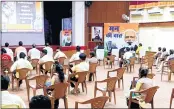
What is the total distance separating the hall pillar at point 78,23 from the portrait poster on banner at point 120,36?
295 cm

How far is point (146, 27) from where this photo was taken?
1566 centimetres

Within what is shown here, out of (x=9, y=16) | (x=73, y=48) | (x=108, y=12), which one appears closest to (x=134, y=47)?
(x=73, y=48)

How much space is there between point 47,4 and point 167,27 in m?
7.53

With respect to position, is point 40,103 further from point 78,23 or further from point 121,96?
point 78,23

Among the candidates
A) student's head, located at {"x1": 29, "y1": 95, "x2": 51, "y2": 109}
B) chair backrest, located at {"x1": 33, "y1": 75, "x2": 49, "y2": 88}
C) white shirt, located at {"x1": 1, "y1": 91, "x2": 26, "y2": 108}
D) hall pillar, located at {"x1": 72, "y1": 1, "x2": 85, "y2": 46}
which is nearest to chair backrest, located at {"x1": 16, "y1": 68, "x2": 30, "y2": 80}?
chair backrest, located at {"x1": 33, "y1": 75, "x2": 49, "y2": 88}

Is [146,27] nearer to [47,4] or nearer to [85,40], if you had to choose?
[85,40]

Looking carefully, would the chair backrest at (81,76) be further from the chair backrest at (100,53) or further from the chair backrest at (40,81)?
the chair backrest at (100,53)

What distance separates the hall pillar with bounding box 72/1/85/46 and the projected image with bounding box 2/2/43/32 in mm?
2159

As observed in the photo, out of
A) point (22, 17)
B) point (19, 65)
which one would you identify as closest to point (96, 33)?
point (22, 17)

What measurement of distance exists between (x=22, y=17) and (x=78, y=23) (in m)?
3.41

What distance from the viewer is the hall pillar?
17.0 metres

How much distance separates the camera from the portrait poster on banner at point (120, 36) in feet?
47.0

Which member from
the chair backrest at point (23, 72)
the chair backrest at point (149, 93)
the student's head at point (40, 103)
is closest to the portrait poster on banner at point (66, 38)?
the chair backrest at point (23, 72)

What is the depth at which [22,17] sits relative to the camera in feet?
A: 50.0
